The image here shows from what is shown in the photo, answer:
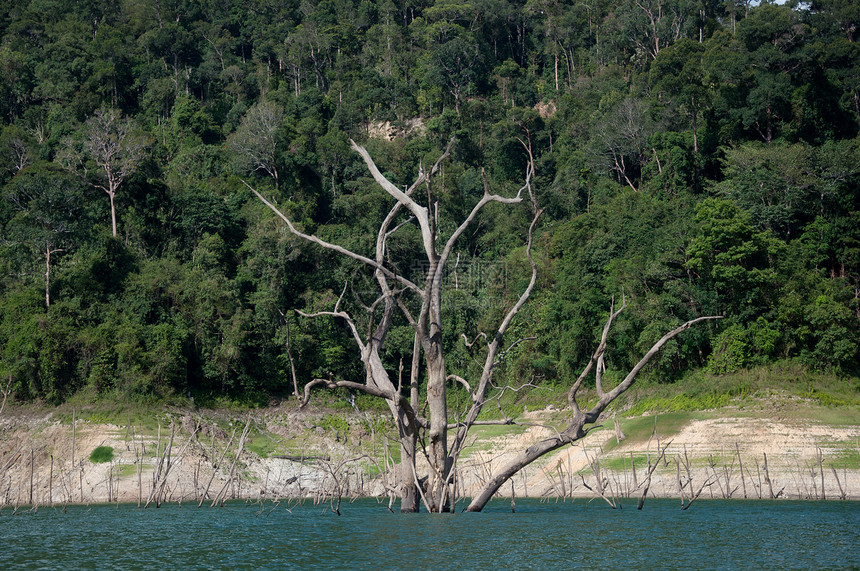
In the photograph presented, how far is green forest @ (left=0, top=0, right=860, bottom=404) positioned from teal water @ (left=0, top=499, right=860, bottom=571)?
8334 millimetres

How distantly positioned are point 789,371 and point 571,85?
167 feet

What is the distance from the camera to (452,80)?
285ft

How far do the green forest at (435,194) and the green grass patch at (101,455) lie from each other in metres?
6.23

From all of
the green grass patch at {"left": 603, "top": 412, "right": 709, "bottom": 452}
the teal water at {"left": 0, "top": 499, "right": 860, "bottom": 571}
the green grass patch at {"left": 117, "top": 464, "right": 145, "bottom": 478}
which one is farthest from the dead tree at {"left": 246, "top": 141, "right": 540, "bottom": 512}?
the green grass patch at {"left": 117, "top": 464, "right": 145, "bottom": 478}

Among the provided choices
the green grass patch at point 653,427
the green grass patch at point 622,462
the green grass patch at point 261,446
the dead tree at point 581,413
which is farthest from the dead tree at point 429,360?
the green grass patch at point 261,446

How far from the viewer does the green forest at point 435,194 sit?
156 ft

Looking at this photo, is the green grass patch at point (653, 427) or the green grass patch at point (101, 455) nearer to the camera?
the green grass patch at point (653, 427)

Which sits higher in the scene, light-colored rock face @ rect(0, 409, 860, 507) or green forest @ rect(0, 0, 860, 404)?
green forest @ rect(0, 0, 860, 404)

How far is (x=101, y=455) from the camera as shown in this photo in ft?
Result: 140

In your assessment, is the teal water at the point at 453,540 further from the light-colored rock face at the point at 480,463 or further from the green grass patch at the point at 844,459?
the green grass patch at the point at 844,459

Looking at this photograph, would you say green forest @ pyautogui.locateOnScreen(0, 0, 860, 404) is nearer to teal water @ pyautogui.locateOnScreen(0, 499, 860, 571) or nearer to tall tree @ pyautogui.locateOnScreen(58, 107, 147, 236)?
tall tree @ pyautogui.locateOnScreen(58, 107, 147, 236)

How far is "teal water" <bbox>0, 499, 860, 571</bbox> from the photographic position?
16078 millimetres

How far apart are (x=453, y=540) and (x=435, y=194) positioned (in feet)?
175

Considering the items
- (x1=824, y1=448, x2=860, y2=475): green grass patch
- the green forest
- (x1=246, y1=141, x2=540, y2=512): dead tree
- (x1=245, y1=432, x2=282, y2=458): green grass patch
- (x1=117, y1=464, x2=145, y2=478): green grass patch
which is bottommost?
(x1=824, y1=448, x2=860, y2=475): green grass patch
